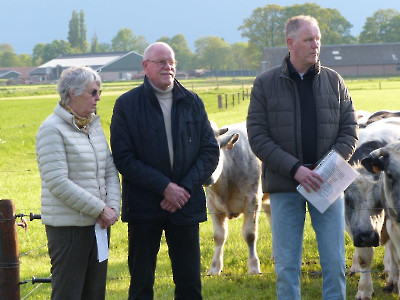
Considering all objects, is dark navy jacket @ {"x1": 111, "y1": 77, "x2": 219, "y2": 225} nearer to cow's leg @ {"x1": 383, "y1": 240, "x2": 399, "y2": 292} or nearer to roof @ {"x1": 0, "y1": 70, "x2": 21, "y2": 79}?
cow's leg @ {"x1": 383, "y1": 240, "x2": 399, "y2": 292}

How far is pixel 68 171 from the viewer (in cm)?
515

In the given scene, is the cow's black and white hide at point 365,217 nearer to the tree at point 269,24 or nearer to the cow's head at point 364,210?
the cow's head at point 364,210

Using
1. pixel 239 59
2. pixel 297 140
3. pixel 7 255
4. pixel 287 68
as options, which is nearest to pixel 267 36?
pixel 239 59

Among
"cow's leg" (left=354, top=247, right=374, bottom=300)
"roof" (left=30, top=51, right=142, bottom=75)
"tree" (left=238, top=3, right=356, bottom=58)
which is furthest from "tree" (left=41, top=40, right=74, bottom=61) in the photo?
"cow's leg" (left=354, top=247, right=374, bottom=300)

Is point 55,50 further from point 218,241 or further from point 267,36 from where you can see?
point 218,241

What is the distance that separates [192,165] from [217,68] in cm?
15938

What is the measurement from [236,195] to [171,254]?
3658mm

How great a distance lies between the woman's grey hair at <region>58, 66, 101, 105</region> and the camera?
16.9ft

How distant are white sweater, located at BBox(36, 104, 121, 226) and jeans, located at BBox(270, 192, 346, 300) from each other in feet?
5.11

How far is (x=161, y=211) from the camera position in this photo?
18.5 ft

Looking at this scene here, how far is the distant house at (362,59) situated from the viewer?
118375 mm

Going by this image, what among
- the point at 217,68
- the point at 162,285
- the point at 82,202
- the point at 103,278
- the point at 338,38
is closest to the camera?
the point at 82,202

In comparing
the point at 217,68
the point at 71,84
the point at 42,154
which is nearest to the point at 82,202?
the point at 42,154

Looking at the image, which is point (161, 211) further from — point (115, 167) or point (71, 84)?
point (71, 84)
